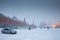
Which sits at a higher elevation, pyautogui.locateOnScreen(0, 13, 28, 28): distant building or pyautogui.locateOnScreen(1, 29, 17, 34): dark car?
pyautogui.locateOnScreen(0, 13, 28, 28): distant building

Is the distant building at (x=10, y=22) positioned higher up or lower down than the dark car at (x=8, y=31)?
higher up

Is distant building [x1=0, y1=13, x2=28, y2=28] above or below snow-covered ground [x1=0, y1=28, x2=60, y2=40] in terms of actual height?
above

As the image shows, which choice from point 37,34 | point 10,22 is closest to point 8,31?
point 10,22

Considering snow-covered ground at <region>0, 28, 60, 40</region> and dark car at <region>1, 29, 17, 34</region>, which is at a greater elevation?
dark car at <region>1, 29, 17, 34</region>

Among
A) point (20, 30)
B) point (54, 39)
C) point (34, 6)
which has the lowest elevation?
point (54, 39)

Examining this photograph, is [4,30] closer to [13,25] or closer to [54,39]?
[13,25]

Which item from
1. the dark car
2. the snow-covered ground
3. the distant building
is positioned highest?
the distant building

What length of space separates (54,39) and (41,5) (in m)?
0.95

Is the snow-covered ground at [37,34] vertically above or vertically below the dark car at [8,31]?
below

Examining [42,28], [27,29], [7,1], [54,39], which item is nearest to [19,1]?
[7,1]

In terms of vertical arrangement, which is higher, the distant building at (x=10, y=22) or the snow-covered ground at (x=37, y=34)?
the distant building at (x=10, y=22)

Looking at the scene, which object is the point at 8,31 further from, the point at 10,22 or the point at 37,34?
the point at 37,34

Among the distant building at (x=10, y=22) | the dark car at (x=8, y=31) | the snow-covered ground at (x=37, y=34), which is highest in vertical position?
the distant building at (x=10, y=22)

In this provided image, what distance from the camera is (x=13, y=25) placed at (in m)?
2.58
